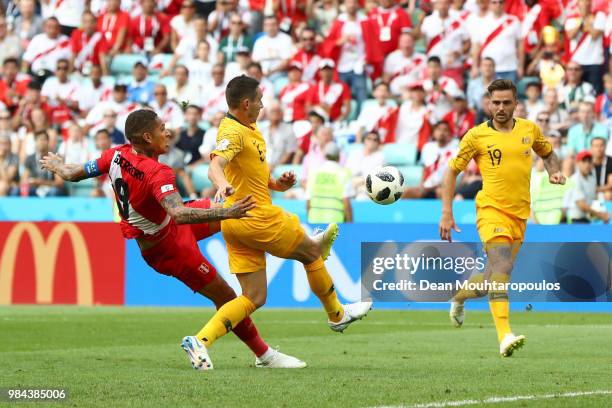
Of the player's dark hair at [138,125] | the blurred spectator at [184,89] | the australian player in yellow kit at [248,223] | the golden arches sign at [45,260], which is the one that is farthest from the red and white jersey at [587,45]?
the player's dark hair at [138,125]

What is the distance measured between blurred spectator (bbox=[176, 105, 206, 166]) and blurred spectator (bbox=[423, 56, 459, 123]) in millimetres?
3868

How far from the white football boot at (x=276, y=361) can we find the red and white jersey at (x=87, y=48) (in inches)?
595

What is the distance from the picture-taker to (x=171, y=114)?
20781 mm

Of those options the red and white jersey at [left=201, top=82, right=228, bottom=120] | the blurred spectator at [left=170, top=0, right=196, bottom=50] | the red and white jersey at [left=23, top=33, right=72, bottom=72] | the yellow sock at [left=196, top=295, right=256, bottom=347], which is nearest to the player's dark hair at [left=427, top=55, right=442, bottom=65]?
the red and white jersey at [left=201, top=82, right=228, bottom=120]

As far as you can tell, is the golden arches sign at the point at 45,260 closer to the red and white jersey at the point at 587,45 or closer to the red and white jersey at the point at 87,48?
the red and white jersey at the point at 87,48

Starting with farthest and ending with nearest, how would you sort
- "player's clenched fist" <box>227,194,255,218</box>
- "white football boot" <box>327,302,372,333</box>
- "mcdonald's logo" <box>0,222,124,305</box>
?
"mcdonald's logo" <box>0,222,124,305</box>
"white football boot" <box>327,302,372,333</box>
"player's clenched fist" <box>227,194,255,218</box>

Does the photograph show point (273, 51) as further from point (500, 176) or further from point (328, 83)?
point (500, 176)

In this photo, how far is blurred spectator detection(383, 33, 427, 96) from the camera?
20.7 m

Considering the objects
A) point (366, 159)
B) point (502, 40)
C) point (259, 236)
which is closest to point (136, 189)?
point (259, 236)

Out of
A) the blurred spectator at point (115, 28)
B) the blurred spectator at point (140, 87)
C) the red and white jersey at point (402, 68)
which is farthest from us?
the blurred spectator at point (115, 28)

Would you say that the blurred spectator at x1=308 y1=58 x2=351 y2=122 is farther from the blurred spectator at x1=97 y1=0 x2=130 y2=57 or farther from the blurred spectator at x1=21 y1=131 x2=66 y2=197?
the blurred spectator at x1=97 y1=0 x2=130 y2=57

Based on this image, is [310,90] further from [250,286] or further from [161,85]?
[250,286]

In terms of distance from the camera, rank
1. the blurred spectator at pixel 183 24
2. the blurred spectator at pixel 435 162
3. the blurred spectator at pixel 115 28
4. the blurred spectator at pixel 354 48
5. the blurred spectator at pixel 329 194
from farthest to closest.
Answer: the blurred spectator at pixel 115 28
the blurred spectator at pixel 183 24
the blurred spectator at pixel 354 48
the blurred spectator at pixel 435 162
the blurred spectator at pixel 329 194

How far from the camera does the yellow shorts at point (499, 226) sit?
1012 cm
